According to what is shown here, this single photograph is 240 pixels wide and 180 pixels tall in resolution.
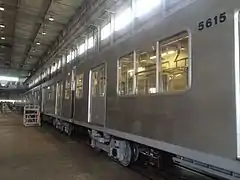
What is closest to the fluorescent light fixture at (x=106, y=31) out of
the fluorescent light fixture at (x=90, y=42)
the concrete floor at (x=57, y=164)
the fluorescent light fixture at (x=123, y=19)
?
the fluorescent light fixture at (x=123, y=19)

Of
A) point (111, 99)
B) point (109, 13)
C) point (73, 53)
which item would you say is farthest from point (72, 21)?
point (111, 99)

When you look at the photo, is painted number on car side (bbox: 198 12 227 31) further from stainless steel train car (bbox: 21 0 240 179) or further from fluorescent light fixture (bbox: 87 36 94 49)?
fluorescent light fixture (bbox: 87 36 94 49)

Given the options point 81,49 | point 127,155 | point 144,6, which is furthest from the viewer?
point 81,49

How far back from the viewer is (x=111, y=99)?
5590 mm

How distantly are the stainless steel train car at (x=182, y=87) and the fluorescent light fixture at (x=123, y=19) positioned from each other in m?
0.20

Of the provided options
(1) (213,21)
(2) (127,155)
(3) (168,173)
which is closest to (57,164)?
(2) (127,155)

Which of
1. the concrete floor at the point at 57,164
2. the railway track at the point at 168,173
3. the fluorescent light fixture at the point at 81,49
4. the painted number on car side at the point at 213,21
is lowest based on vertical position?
the concrete floor at the point at 57,164

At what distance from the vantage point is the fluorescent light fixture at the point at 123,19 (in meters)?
5.34

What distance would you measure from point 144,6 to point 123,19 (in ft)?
3.37

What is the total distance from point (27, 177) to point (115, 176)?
5.29 feet

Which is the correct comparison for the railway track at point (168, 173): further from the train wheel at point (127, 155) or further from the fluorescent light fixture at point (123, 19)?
the fluorescent light fixture at point (123, 19)

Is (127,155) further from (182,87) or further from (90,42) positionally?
(90,42)

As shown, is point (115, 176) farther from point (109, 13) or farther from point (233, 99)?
Result: point (109, 13)

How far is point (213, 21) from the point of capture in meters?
2.79
